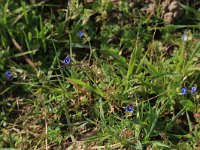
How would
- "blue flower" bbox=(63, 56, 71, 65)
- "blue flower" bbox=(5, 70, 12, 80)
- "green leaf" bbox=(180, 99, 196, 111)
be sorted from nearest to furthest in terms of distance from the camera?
"green leaf" bbox=(180, 99, 196, 111)
"blue flower" bbox=(63, 56, 71, 65)
"blue flower" bbox=(5, 70, 12, 80)

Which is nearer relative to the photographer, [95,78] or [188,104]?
[188,104]

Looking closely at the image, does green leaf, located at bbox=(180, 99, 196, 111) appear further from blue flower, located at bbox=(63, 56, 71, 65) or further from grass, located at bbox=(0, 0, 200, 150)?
→ blue flower, located at bbox=(63, 56, 71, 65)

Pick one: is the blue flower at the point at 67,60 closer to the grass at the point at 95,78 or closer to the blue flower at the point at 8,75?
the grass at the point at 95,78

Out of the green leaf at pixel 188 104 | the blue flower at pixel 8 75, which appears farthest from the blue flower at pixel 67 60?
the green leaf at pixel 188 104

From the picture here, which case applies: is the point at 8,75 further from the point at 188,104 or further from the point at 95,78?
the point at 188,104

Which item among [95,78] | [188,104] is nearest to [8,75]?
[95,78]

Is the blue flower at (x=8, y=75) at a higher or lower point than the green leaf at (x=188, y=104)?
higher

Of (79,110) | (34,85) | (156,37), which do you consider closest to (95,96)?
(79,110)

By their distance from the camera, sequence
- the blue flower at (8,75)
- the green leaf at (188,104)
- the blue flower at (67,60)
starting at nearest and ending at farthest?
the green leaf at (188,104)
the blue flower at (67,60)
the blue flower at (8,75)

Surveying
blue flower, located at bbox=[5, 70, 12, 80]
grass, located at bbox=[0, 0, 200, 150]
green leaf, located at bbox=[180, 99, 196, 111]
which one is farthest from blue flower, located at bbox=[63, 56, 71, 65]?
green leaf, located at bbox=[180, 99, 196, 111]
